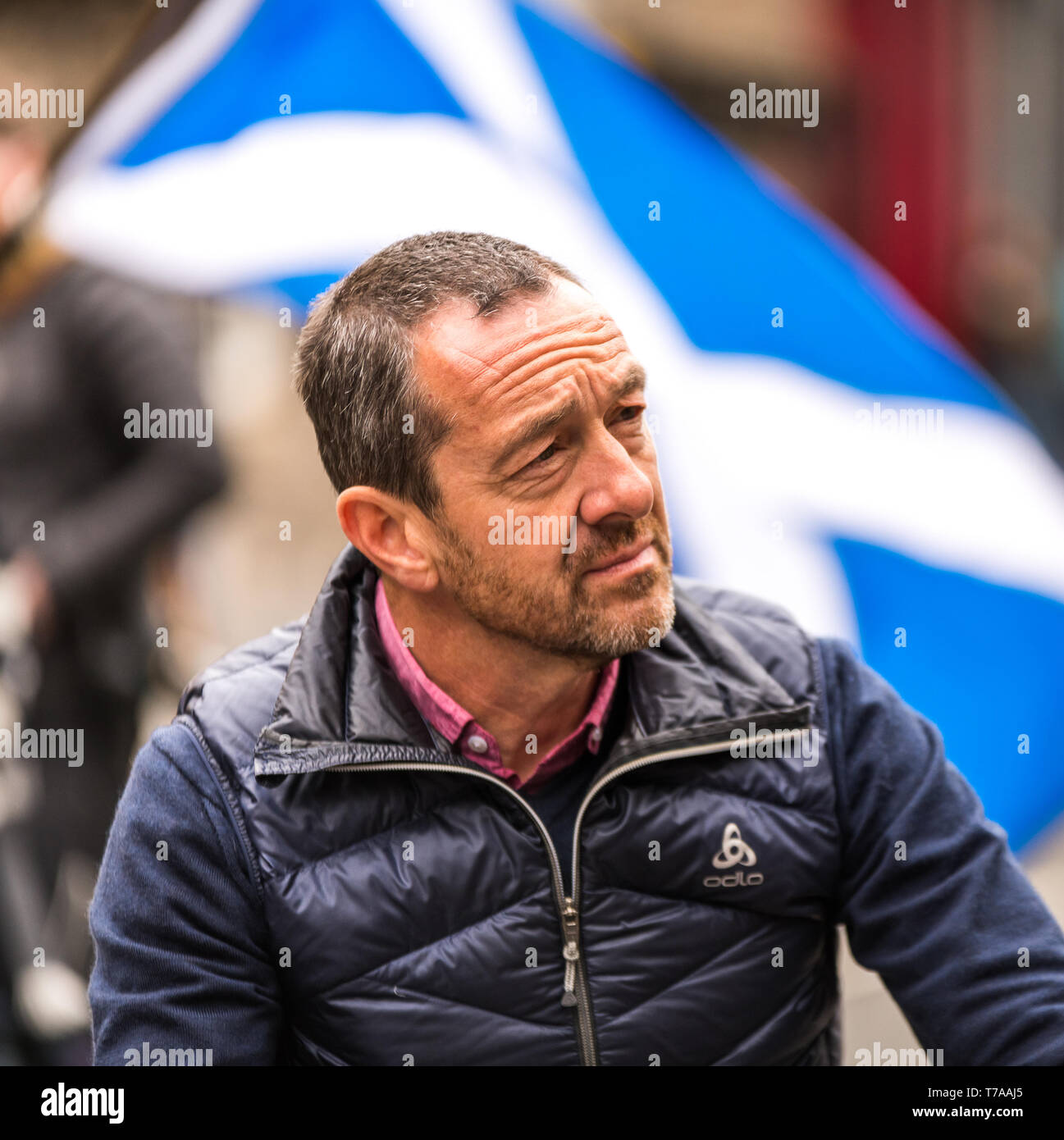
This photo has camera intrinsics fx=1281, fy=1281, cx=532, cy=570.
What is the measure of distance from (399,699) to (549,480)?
0.36 meters

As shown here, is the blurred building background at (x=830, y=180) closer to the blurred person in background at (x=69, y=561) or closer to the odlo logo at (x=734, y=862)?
the blurred person in background at (x=69, y=561)

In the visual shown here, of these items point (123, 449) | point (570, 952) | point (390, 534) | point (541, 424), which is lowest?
point (570, 952)

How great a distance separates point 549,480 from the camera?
1678 millimetres

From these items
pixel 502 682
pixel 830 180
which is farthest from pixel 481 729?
pixel 830 180

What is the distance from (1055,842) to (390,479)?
2268 mm

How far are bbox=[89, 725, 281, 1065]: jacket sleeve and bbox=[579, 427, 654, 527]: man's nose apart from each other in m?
0.61

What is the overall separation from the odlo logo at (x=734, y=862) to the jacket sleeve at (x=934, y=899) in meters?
0.14

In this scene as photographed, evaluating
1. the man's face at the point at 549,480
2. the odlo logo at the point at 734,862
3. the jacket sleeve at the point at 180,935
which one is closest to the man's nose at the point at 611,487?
the man's face at the point at 549,480

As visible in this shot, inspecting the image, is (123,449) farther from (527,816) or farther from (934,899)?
(934,899)

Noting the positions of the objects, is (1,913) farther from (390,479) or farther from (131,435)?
(390,479)
